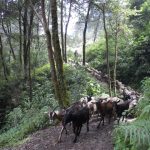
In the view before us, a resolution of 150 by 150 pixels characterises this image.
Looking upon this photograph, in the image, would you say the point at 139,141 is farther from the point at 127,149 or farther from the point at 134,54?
the point at 134,54

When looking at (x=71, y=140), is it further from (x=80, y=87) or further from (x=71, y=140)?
(x=80, y=87)

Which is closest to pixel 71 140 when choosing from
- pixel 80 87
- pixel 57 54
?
pixel 57 54

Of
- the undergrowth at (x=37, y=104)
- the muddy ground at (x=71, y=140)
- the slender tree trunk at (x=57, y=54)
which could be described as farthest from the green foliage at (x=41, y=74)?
the muddy ground at (x=71, y=140)

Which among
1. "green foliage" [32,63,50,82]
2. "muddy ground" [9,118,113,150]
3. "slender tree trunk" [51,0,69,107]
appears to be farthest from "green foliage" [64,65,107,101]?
"muddy ground" [9,118,113,150]

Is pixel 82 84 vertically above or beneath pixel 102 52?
beneath

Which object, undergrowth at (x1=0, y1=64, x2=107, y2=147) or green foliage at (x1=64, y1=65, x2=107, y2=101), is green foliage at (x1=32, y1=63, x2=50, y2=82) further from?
green foliage at (x1=64, y1=65, x2=107, y2=101)

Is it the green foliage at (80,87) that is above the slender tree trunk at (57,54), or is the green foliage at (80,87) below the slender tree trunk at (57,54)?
below

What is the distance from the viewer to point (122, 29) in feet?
67.0

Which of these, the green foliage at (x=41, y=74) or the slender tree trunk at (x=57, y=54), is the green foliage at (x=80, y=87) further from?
the slender tree trunk at (x=57, y=54)

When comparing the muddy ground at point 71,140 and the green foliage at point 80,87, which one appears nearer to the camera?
the muddy ground at point 71,140

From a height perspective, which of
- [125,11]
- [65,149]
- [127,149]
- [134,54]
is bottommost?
[65,149]

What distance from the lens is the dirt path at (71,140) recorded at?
10013 mm

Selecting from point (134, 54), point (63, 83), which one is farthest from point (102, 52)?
point (63, 83)

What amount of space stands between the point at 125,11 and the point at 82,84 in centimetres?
509
